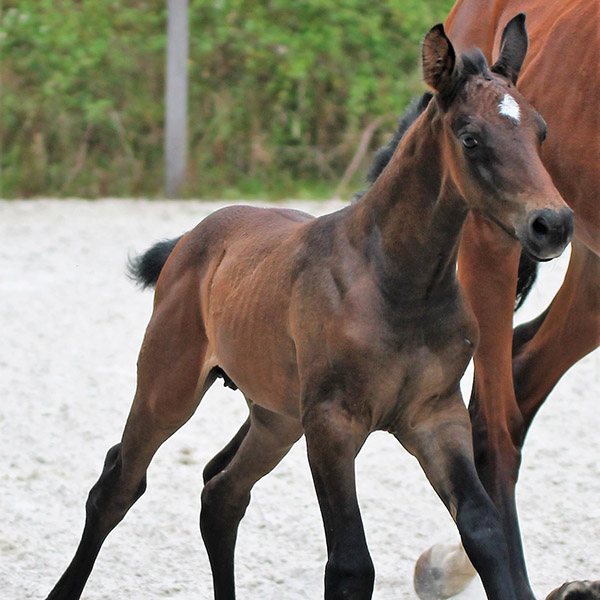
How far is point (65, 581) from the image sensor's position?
354cm

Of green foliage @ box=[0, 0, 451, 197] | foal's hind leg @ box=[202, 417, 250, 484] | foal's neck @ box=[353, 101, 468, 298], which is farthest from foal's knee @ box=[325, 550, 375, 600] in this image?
green foliage @ box=[0, 0, 451, 197]

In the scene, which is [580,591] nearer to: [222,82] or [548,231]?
[548,231]

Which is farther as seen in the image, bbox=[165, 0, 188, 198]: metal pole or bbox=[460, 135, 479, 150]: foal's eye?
bbox=[165, 0, 188, 198]: metal pole

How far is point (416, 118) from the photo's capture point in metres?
3.04

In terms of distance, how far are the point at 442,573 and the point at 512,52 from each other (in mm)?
1758

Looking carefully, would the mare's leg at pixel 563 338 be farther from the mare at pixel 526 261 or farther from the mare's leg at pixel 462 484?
the mare's leg at pixel 462 484

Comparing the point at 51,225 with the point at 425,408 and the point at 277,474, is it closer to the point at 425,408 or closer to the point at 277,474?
the point at 277,474

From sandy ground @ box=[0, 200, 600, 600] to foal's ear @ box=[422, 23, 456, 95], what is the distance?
6.18 ft

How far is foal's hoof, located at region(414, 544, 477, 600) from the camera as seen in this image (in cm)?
382

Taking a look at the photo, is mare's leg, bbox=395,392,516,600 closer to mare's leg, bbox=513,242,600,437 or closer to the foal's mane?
the foal's mane

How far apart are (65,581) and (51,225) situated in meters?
5.95

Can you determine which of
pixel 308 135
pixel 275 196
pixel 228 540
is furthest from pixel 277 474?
pixel 308 135

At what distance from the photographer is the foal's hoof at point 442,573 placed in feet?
12.5

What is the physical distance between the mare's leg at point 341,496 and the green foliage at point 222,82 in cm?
846
